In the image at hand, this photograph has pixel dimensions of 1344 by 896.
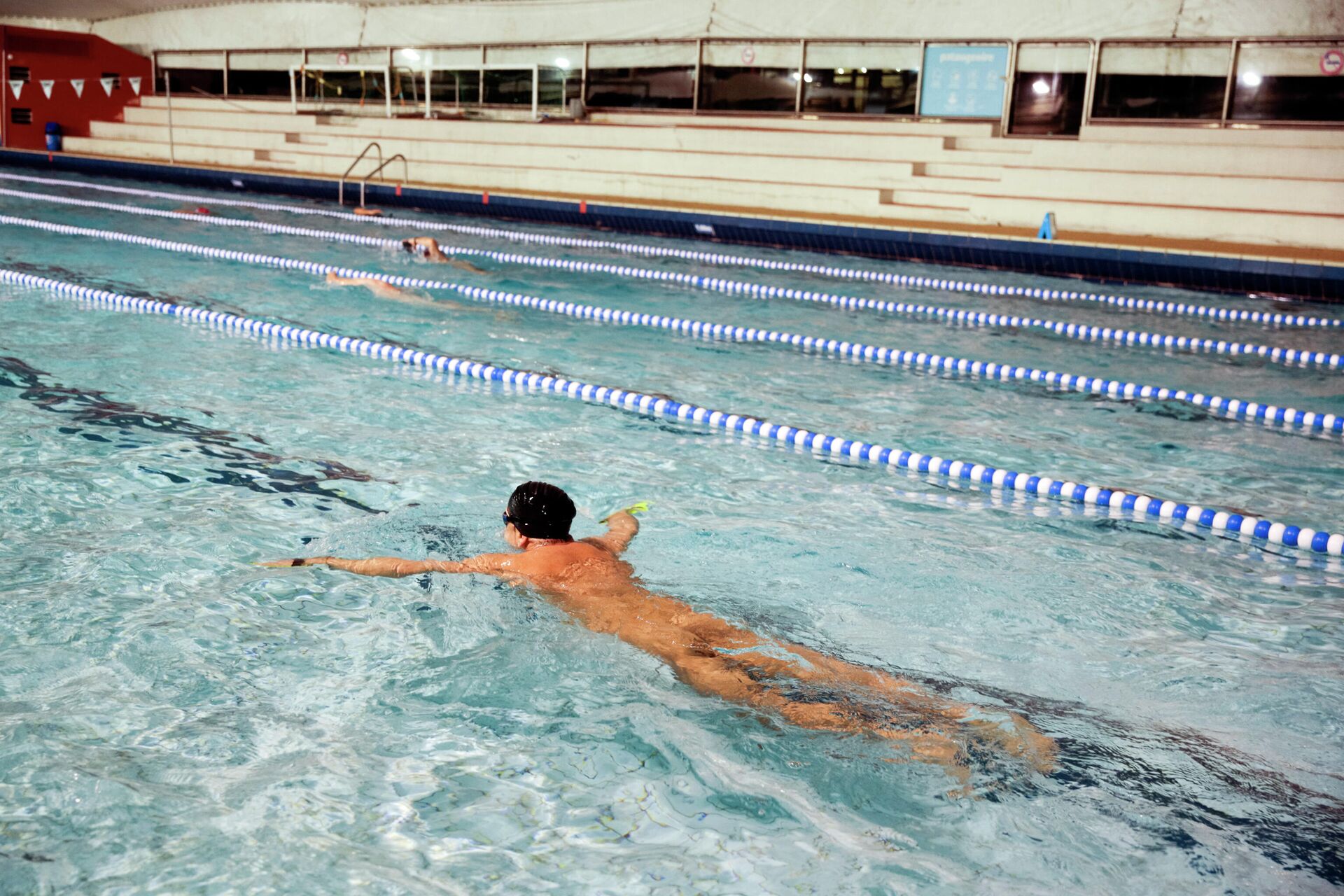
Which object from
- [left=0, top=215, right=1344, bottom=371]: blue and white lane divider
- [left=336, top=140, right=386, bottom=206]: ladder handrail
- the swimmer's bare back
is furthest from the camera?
[left=336, top=140, right=386, bottom=206]: ladder handrail

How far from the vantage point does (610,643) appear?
3156 mm

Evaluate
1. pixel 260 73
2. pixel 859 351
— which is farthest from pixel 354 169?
pixel 859 351

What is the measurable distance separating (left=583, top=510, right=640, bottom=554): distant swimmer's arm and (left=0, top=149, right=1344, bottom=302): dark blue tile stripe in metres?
8.25

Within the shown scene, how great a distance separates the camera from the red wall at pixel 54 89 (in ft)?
68.2

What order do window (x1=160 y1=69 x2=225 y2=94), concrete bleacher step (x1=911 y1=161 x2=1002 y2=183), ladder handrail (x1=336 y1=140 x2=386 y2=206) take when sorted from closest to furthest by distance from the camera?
concrete bleacher step (x1=911 y1=161 x2=1002 y2=183)
ladder handrail (x1=336 y1=140 x2=386 y2=206)
window (x1=160 y1=69 x2=225 y2=94)

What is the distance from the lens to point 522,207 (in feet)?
46.8

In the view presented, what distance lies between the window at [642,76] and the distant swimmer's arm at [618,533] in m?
12.7

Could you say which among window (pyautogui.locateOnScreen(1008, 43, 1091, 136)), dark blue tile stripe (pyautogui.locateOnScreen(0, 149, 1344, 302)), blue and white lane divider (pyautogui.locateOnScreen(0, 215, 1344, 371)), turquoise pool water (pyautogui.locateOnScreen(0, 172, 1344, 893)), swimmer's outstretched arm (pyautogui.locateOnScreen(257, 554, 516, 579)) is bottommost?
turquoise pool water (pyautogui.locateOnScreen(0, 172, 1344, 893))

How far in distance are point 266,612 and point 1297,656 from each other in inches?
122

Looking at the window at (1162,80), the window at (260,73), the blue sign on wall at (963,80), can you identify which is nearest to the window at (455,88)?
the window at (260,73)

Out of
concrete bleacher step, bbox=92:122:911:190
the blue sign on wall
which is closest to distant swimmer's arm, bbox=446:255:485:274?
concrete bleacher step, bbox=92:122:911:190

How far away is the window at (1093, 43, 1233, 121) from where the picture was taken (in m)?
12.1

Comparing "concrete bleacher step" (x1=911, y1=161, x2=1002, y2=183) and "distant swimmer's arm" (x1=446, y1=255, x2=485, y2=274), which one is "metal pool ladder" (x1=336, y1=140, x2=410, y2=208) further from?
"concrete bleacher step" (x1=911, y1=161, x2=1002, y2=183)

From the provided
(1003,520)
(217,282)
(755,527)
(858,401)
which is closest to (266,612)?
(755,527)
